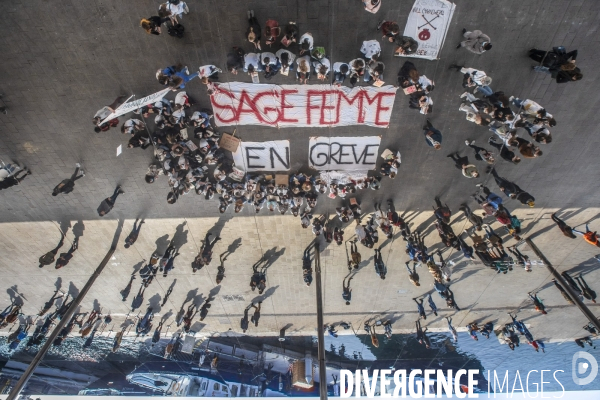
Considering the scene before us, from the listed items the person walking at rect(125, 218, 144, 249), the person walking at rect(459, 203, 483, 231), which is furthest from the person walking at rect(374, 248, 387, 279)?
the person walking at rect(125, 218, 144, 249)

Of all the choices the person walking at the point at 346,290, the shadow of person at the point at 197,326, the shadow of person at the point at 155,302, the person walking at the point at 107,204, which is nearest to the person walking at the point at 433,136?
the person walking at the point at 346,290

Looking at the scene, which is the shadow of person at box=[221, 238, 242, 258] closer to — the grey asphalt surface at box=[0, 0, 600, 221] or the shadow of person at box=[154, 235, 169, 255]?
the shadow of person at box=[154, 235, 169, 255]

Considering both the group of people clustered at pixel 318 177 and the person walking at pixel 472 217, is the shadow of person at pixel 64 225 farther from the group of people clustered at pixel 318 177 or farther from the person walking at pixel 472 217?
the person walking at pixel 472 217

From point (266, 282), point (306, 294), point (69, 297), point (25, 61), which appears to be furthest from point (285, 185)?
point (69, 297)

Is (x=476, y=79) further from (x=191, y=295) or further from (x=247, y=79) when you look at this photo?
(x=191, y=295)

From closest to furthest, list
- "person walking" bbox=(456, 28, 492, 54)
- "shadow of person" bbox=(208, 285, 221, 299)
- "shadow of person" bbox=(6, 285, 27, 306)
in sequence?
"person walking" bbox=(456, 28, 492, 54) → "shadow of person" bbox=(208, 285, 221, 299) → "shadow of person" bbox=(6, 285, 27, 306)
